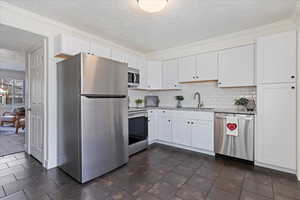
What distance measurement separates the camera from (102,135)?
215 cm

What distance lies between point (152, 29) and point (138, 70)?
1.12 meters

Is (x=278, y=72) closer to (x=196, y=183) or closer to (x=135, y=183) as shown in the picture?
(x=196, y=183)

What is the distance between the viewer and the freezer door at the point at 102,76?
196 cm

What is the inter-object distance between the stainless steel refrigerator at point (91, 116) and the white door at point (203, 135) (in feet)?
4.74

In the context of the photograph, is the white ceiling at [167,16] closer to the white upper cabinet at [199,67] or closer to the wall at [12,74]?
the white upper cabinet at [199,67]

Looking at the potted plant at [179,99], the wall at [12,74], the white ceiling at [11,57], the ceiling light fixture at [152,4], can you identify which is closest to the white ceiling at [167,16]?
the ceiling light fixture at [152,4]

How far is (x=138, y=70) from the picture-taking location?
365cm

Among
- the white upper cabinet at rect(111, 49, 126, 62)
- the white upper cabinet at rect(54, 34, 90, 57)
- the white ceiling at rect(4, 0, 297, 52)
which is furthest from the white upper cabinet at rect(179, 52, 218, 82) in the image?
the white upper cabinet at rect(54, 34, 90, 57)

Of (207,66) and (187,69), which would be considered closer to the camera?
(207,66)

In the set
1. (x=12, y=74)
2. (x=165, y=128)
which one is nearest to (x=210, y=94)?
(x=165, y=128)

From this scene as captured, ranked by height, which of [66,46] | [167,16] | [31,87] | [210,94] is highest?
[167,16]

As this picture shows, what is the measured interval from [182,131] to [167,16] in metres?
2.23

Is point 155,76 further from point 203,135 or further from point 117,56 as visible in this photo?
point 203,135

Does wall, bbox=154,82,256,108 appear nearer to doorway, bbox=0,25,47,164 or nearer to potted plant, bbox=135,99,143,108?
potted plant, bbox=135,99,143,108
